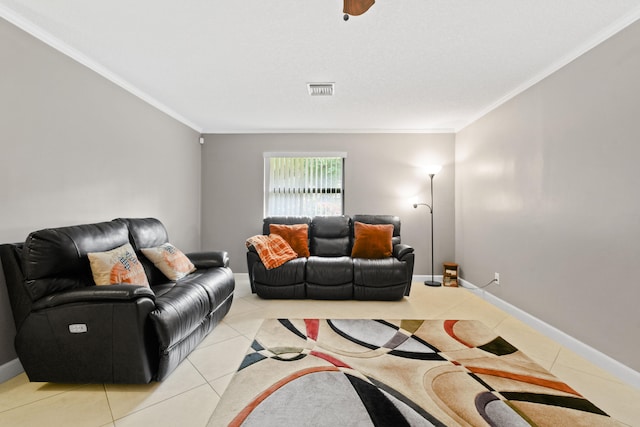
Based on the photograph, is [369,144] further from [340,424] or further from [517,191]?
[340,424]

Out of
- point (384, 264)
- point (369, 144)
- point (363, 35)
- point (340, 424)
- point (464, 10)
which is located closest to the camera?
point (340, 424)

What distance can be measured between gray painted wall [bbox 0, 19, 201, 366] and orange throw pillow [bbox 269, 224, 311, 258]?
158 cm

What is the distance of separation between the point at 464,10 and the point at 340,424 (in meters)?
2.69

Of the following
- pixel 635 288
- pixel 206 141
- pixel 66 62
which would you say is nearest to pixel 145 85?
pixel 66 62

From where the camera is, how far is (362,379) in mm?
2053

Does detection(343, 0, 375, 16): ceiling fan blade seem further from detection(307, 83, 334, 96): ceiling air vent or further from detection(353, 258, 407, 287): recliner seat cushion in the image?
detection(353, 258, 407, 287): recliner seat cushion

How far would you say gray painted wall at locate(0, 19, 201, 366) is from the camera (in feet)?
6.97

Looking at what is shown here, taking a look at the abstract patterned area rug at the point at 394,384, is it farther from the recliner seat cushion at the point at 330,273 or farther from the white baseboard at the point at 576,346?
the recliner seat cushion at the point at 330,273

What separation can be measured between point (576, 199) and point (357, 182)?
297cm

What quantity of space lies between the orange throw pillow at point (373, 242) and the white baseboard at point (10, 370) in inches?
134

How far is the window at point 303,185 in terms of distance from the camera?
5.10 meters

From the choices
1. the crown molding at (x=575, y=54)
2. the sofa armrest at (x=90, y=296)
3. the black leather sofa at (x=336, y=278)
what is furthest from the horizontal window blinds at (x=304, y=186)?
the sofa armrest at (x=90, y=296)

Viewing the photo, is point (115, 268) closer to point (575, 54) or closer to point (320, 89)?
point (320, 89)

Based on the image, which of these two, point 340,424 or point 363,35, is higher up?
point 363,35
